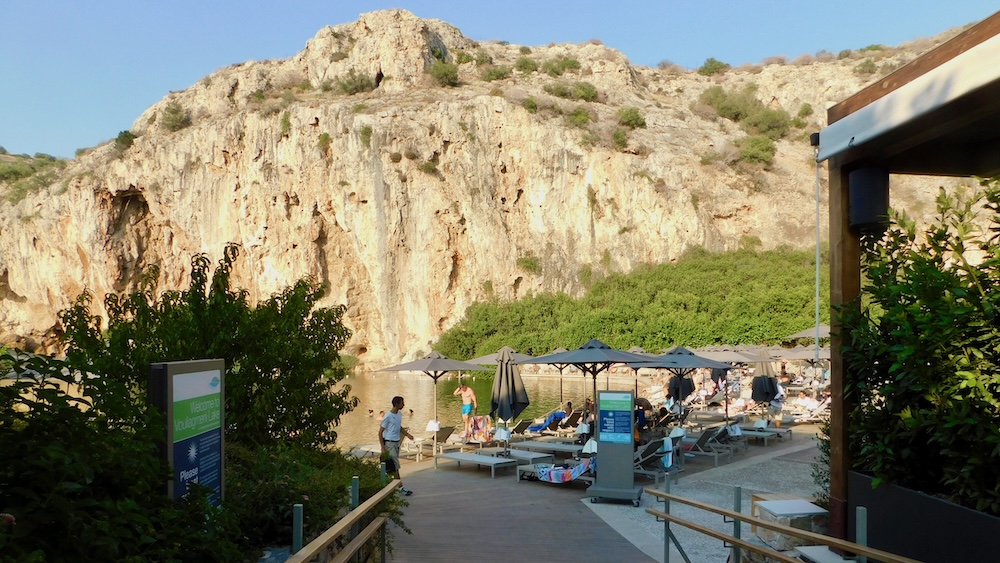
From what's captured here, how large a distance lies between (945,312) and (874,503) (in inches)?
54.1

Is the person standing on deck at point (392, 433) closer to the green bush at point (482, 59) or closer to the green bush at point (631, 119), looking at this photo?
the green bush at point (631, 119)

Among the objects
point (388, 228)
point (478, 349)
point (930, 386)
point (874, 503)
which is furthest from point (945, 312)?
point (388, 228)

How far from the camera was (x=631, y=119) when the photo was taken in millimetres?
45500

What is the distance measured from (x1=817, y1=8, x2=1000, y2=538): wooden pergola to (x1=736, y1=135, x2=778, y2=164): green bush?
40258mm

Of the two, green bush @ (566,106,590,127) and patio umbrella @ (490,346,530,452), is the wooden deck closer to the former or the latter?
patio umbrella @ (490,346,530,452)

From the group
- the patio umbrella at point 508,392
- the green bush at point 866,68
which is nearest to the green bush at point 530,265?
the green bush at point 866,68

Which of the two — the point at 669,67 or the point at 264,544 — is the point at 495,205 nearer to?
Answer: the point at 669,67

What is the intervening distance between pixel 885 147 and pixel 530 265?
40.1 meters

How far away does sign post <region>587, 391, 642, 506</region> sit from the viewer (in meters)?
9.45

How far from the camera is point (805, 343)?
2941 centimetres

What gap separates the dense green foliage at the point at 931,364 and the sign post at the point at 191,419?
3817 millimetres

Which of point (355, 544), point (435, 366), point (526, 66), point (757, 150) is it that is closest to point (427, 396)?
point (435, 366)

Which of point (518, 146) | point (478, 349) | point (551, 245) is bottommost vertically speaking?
point (478, 349)

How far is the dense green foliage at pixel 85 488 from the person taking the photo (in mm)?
2449
